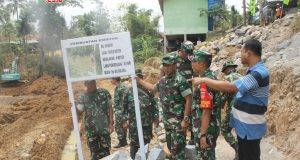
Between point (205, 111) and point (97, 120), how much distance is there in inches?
Answer: 93.1

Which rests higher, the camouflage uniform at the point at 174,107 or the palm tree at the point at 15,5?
the palm tree at the point at 15,5

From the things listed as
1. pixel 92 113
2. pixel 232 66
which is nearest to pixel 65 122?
pixel 92 113

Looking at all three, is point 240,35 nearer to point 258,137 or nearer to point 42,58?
point 258,137

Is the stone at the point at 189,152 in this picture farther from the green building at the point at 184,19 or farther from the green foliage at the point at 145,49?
the green foliage at the point at 145,49

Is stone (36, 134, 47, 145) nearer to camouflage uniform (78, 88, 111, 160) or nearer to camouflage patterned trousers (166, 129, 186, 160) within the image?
camouflage uniform (78, 88, 111, 160)

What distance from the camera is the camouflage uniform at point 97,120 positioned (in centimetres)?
655

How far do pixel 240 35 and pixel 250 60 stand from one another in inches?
533

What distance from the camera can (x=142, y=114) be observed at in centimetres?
668

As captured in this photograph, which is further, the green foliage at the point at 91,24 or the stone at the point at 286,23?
the green foliage at the point at 91,24

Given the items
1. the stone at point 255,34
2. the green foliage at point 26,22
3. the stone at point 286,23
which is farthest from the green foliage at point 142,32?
the stone at point 286,23

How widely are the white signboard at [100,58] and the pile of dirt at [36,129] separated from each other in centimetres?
414

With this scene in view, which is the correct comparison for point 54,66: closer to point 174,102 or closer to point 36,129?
point 36,129

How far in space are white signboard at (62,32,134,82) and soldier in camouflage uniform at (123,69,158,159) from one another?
145 centimetres

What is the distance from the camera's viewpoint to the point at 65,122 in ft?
41.1
